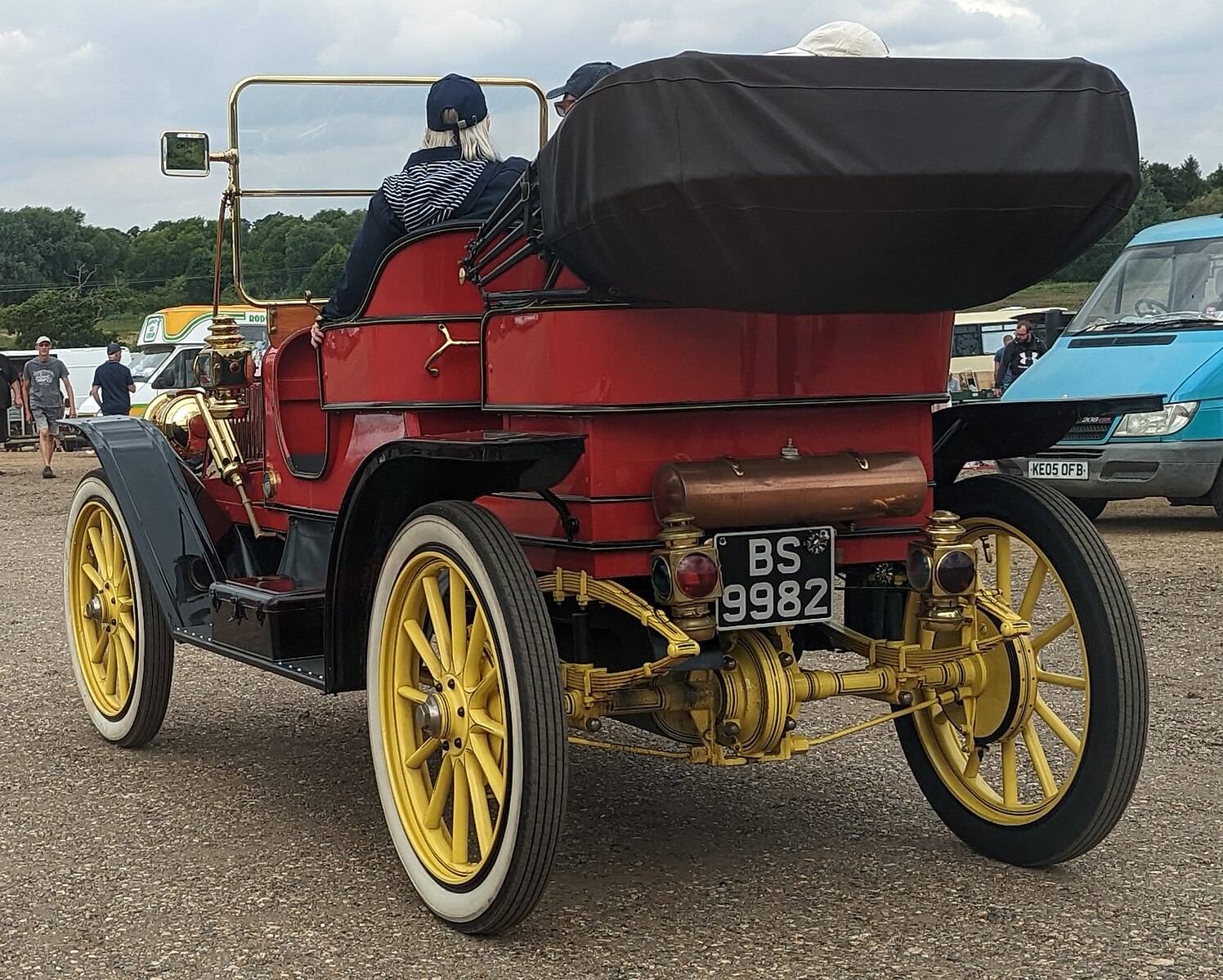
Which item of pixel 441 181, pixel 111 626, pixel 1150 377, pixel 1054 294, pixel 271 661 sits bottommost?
pixel 111 626

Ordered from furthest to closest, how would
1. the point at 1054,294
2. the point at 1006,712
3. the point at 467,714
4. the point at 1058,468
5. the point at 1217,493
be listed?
the point at 1054,294, the point at 1058,468, the point at 1217,493, the point at 1006,712, the point at 467,714

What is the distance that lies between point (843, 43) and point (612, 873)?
2179 millimetres

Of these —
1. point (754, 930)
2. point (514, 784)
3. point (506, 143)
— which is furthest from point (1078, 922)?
point (506, 143)

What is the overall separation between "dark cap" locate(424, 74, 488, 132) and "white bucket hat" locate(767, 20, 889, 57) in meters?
1.33

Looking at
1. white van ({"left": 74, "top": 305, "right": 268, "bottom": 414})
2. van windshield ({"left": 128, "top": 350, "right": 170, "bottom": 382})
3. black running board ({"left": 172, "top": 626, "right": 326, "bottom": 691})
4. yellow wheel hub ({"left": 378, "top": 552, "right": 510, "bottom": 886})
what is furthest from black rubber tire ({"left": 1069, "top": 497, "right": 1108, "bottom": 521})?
van windshield ({"left": 128, "top": 350, "right": 170, "bottom": 382})

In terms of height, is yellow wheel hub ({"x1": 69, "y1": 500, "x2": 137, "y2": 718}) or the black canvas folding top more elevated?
the black canvas folding top

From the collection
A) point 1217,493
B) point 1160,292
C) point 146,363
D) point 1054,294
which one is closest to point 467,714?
point 1217,493

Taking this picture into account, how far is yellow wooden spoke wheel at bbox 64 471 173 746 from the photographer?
18.0ft

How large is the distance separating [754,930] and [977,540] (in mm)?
1341

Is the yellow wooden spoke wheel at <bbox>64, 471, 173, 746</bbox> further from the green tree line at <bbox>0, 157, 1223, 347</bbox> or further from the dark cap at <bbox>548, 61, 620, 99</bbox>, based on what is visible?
the dark cap at <bbox>548, 61, 620, 99</bbox>

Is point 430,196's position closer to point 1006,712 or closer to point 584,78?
point 584,78

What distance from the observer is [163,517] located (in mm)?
5434

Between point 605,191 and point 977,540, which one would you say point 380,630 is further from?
point 977,540

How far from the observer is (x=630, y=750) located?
12.8 ft
